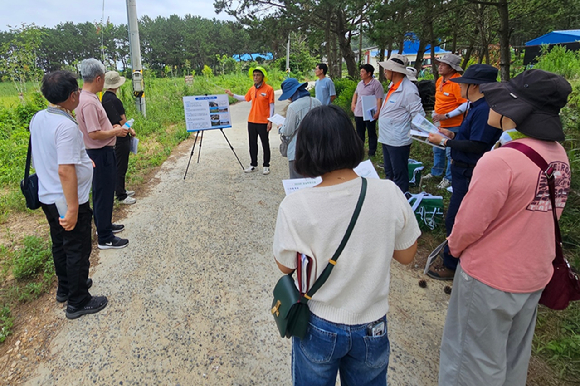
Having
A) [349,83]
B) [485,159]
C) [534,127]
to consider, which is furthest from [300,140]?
[349,83]

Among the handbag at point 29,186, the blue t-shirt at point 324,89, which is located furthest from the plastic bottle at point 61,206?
the blue t-shirt at point 324,89

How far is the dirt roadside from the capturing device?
2.40 meters

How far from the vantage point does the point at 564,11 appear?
8.12 meters

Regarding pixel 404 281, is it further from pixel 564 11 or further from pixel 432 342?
pixel 564 11

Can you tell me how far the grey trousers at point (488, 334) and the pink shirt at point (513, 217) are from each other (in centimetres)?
7

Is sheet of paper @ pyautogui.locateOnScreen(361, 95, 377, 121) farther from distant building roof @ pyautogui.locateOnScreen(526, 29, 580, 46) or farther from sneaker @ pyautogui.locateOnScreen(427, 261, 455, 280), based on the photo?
distant building roof @ pyautogui.locateOnScreen(526, 29, 580, 46)

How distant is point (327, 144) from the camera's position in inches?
53.3

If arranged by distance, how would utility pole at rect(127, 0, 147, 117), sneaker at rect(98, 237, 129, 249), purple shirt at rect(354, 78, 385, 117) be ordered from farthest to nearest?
utility pole at rect(127, 0, 147, 117), purple shirt at rect(354, 78, 385, 117), sneaker at rect(98, 237, 129, 249)

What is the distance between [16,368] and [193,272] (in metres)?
1.54

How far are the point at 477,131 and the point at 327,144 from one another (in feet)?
7.10

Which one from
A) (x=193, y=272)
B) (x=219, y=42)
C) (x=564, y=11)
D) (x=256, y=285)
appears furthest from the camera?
(x=219, y=42)

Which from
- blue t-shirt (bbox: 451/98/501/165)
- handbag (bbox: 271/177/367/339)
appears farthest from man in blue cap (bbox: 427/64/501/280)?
handbag (bbox: 271/177/367/339)

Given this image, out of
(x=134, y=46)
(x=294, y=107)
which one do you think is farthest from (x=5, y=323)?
(x=134, y=46)

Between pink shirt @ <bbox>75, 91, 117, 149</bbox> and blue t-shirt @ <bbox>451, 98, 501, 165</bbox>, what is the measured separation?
143 inches
